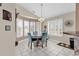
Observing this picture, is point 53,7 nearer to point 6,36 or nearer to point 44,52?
point 44,52

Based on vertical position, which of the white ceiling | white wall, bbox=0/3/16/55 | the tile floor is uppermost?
the white ceiling

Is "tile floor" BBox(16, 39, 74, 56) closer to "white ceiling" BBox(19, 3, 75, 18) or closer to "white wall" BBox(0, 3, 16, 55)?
"white ceiling" BBox(19, 3, 75, 18)

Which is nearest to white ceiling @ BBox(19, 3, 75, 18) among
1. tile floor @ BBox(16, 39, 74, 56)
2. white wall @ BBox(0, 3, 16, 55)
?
tile floor @ BBox(16, 39, 74, 56)

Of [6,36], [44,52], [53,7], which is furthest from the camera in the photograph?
[53,7]

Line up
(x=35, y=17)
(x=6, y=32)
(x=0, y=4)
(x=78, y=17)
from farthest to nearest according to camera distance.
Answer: (x=35, y=17), (x=6, y=32), (x=0, y=4), (x=78, y=17)

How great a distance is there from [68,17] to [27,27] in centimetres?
306

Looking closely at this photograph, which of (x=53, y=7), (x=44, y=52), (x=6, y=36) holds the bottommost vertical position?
(x=44, y=52)

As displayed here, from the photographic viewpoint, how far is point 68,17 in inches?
244

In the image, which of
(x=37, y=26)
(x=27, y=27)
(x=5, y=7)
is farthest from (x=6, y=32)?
(x=37, y=26)

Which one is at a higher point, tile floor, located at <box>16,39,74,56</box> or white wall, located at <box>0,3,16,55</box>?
white wall, located at <box>0,3,16,55</box>

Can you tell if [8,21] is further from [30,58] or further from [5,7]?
[30,58]

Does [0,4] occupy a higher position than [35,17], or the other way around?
[35,17]

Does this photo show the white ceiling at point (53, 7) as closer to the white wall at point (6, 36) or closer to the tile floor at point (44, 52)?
the tile floor at point (44, 52)

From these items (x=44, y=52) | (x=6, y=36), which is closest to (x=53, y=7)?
(x=44, y=52)
